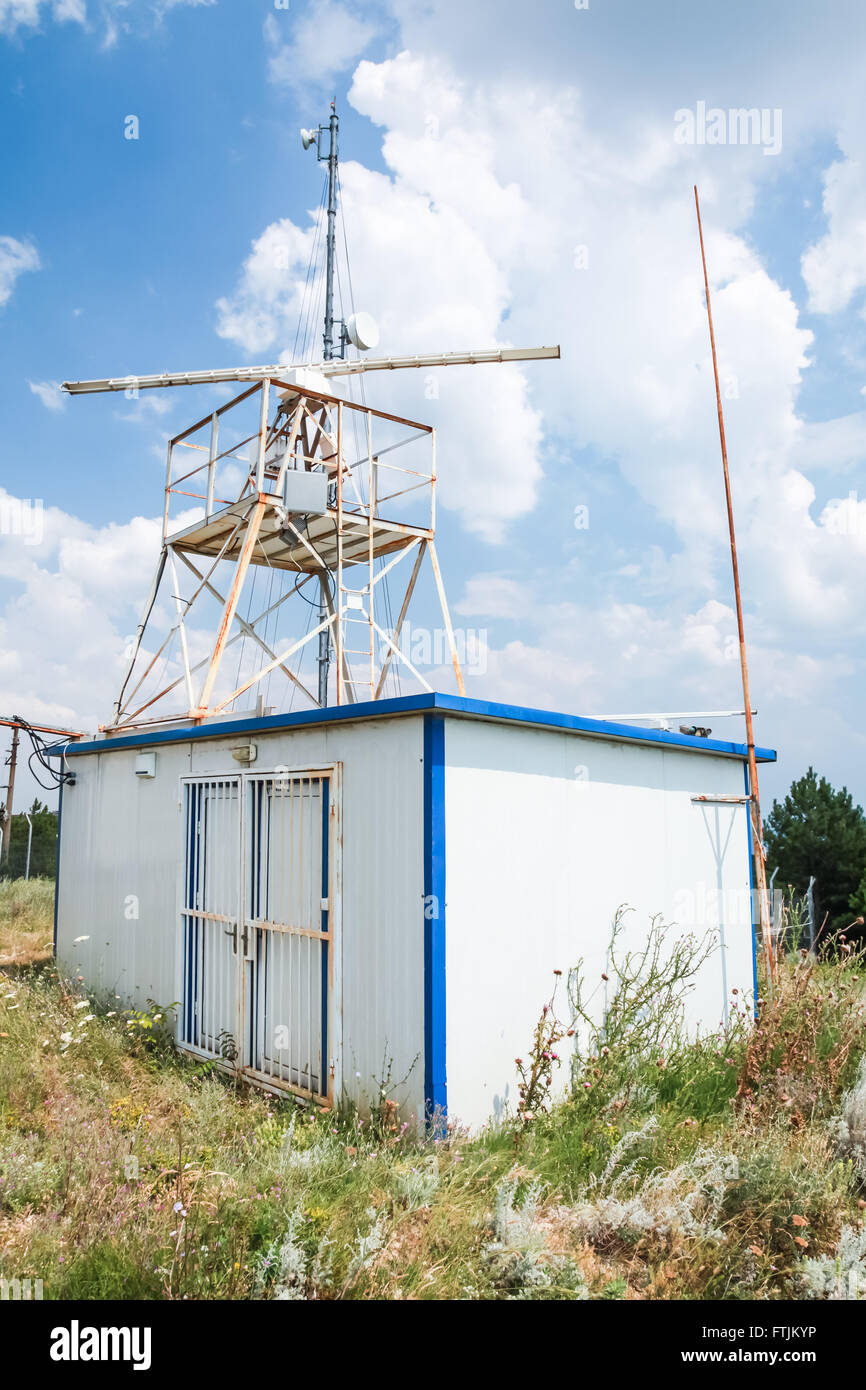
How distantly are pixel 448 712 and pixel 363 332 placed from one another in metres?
9.20

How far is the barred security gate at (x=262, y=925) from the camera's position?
620cm

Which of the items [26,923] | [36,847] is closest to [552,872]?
[26,923]

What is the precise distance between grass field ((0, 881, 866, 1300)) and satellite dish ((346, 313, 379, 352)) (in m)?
10.1

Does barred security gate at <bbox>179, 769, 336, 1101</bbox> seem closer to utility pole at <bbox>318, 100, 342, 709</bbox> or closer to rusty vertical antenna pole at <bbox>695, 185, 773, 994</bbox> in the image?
rusty vertical antenna pole at <bbox>695, 185, 773, 994</bbox>

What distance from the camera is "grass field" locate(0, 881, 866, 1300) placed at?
3.71 metres

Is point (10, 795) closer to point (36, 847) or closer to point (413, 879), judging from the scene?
point (36, 847)

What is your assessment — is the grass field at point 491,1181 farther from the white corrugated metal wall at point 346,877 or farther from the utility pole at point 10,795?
the utility pole at point 10,795

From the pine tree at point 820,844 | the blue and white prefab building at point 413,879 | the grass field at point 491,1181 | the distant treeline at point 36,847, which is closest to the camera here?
the grass field at point 491,1181

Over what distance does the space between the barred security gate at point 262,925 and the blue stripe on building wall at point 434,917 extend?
96 centimetres

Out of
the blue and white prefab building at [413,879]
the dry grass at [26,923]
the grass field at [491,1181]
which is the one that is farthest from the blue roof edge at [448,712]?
the dry grass at [26,923]

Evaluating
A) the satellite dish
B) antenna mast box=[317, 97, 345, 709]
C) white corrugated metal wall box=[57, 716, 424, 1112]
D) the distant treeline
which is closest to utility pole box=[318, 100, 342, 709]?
antenna mast box=[317, 97, 345, 709]

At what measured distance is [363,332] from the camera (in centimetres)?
1288

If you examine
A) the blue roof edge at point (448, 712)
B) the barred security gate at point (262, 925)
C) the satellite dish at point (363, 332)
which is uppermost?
the satellite dish at point (363, 332)
